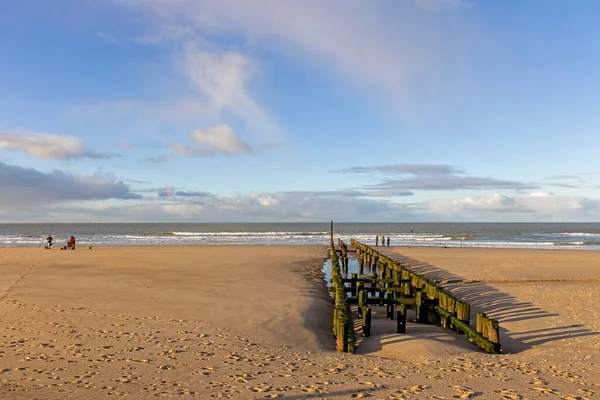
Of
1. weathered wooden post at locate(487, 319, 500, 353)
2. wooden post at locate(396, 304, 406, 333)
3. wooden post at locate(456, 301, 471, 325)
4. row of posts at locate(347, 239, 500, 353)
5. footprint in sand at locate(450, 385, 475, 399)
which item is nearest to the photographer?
footprint in sand at locate(450, 385, 475, 399)

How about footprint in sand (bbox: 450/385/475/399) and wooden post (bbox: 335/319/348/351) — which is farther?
wooden post (bbox: 335/319/348/351)

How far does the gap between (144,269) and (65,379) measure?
1746 centimetres

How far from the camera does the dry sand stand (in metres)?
6.62

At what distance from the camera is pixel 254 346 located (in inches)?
364

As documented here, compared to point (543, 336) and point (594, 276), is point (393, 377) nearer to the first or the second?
point (543, 336)

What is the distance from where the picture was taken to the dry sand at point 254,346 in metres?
6.62

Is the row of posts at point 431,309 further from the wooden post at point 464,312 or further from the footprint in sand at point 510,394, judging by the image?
the footprint in sand at point 510,394

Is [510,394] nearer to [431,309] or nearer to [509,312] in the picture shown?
[431,309]

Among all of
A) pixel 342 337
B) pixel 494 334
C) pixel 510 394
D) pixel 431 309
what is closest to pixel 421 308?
pixel 431 309

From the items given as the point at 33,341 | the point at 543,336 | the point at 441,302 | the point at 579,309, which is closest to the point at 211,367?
the point at 33,341

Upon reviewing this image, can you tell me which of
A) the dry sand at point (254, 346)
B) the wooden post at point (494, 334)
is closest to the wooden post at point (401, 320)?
the dry sand at point (254, 346)

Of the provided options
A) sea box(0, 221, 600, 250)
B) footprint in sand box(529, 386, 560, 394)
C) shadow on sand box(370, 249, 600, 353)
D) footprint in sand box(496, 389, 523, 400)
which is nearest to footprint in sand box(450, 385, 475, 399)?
footprint in sand box(496, 389, 523, 400)

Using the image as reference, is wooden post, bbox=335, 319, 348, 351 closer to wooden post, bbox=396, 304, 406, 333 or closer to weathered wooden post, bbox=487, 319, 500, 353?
wooden post, bbox=396, 304, 406, 333

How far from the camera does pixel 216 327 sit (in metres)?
10.8
